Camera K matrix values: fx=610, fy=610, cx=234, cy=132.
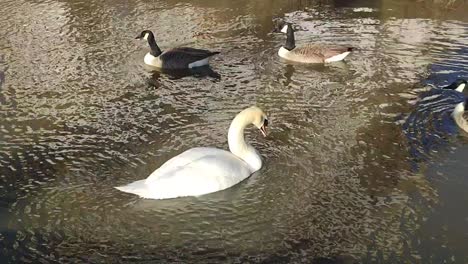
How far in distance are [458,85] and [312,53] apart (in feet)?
10.1

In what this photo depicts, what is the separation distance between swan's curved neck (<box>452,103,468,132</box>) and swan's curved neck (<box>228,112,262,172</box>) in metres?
3.35

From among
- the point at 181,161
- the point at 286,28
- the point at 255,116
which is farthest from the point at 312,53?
the point at 181,161

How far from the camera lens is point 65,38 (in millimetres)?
14516

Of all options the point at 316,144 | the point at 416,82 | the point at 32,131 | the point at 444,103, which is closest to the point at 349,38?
the point at 416,82

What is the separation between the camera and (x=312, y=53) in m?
12.5

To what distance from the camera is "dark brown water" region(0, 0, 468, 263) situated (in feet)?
21.3

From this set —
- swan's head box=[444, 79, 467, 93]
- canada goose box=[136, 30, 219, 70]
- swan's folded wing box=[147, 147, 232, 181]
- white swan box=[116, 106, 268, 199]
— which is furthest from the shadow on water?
canada goose box=[136, 30, 219, 70]

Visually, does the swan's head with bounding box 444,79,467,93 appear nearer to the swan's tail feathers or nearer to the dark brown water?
the dark brown water

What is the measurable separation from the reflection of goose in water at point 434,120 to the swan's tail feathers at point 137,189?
12.1 feet

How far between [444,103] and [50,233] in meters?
6.88

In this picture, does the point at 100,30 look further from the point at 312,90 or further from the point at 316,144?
the point at 316,144

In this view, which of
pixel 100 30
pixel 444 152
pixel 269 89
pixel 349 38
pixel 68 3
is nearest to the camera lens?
pixel 444 152

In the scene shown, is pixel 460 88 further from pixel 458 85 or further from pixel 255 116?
pixel 255 116

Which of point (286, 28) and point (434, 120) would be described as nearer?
point (434, 120)
